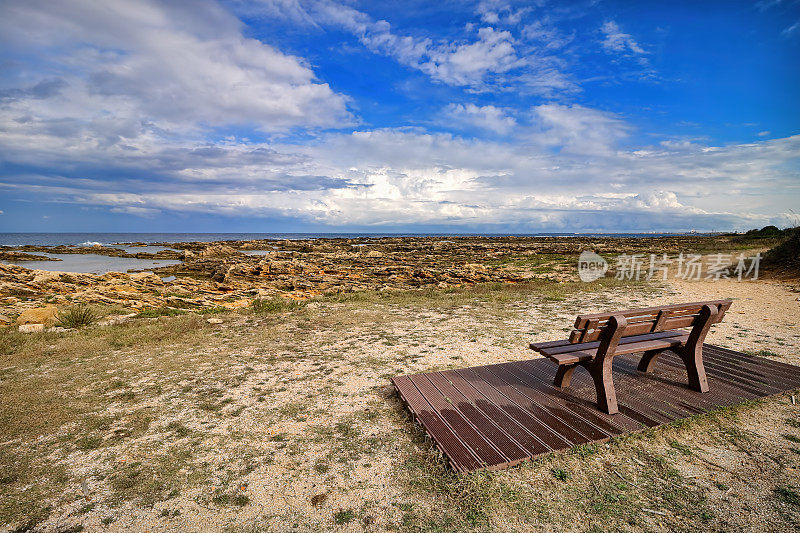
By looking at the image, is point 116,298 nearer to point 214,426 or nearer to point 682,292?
point 214,426

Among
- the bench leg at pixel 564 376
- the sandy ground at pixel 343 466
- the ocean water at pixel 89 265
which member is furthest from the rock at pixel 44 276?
the bench leg at pixel 564 376

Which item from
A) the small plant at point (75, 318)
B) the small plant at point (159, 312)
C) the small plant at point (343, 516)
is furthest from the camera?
the small plant at point (159, 312)

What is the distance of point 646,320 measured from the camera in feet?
13.3

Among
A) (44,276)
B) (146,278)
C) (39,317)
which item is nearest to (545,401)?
(39,317)

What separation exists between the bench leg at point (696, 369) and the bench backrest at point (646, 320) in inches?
13.5

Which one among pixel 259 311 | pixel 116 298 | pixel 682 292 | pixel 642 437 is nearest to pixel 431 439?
pixel 642 437

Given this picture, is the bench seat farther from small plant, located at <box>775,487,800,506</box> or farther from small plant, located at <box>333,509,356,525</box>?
small plant, located at <box>333,509,356,525</box>

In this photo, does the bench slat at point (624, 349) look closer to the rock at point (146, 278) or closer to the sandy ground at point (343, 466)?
the sandy ground at point (343, 466)

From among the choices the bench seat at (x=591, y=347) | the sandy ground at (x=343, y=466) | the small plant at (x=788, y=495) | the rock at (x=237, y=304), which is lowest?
the rock at (x=237, y=304)

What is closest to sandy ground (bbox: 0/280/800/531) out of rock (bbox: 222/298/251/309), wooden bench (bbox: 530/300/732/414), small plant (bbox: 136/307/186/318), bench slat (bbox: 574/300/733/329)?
wooden bench (bbox: 530/300/732/414)

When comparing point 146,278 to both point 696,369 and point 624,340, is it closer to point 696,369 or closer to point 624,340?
point 624,340

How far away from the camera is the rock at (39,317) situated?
341 inches

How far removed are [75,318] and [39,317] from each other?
3.35ft

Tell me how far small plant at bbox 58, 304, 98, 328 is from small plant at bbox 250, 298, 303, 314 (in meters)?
3.76
